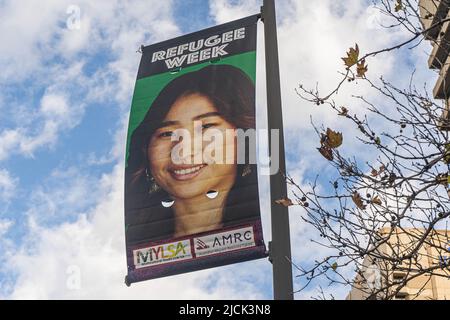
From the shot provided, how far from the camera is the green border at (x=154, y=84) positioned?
10266mm

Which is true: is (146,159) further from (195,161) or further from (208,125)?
(208,125)

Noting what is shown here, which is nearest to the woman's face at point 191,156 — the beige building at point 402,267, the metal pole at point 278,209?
the metal pole at point 278,209

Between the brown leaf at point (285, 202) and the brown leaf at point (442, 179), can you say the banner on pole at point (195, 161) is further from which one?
the brown leaf at point (442, 179)

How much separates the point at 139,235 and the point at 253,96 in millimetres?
2557

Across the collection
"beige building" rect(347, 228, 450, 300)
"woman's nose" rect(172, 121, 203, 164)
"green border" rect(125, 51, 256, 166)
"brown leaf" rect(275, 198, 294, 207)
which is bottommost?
"beige building" rect(347, 228, 450, 300)

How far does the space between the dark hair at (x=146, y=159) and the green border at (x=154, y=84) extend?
8 cm

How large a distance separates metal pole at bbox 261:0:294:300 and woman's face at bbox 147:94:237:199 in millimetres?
2271

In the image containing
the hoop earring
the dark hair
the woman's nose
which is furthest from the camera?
the woman's nose

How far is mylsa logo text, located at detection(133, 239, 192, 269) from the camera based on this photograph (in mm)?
9523

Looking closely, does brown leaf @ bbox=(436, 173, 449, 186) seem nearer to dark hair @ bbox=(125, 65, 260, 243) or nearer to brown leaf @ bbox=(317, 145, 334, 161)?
brown leaf @ bbox=(317, 145, 334, 161)

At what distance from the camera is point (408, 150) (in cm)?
688

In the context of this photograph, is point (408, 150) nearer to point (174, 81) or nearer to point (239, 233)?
point (239, 233)

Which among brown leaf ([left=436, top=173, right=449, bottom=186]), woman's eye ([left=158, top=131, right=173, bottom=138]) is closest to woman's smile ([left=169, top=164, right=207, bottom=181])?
woman's eye ([left=158, top=131, right=173, bottom=138])

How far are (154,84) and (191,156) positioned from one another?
4.86ft
